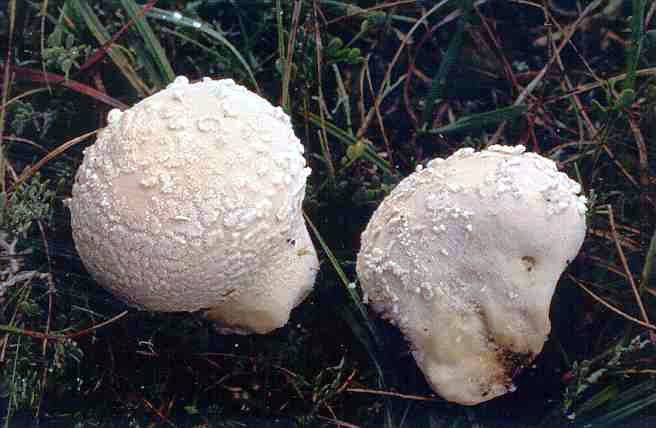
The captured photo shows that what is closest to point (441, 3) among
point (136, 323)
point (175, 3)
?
point (175, 3)

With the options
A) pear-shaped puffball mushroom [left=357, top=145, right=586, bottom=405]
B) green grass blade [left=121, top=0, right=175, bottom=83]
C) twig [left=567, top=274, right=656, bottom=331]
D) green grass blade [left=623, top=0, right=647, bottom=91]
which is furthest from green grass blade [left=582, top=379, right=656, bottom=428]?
green grass blade [left=121, top=0, right=175, bottom=83]

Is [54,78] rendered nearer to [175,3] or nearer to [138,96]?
[138,96]

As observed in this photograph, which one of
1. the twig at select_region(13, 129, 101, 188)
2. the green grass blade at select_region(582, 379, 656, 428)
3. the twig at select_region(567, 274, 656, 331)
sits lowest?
the green grass blade at select_region(582, 379, 656, 428)

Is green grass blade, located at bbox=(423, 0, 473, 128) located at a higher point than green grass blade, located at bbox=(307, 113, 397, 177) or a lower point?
higher

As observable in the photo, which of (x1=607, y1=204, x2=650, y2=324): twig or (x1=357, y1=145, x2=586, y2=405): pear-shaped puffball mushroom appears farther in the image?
(x1=607, y1=204, x2=650, y2=324): twig

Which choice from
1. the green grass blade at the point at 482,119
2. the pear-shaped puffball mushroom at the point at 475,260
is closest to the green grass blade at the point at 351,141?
the green grass blade at the point at 482,119

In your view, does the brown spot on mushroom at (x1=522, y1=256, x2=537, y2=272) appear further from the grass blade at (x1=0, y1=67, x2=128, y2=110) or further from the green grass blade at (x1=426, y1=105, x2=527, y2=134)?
the grass blade at (x1=0, y1=67, x2=128, y2=110)

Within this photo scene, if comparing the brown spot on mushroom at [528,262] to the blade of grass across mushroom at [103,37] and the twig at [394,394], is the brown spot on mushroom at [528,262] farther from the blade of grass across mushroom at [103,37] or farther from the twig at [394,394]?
the blade of grass across mushroom at [103,37]
